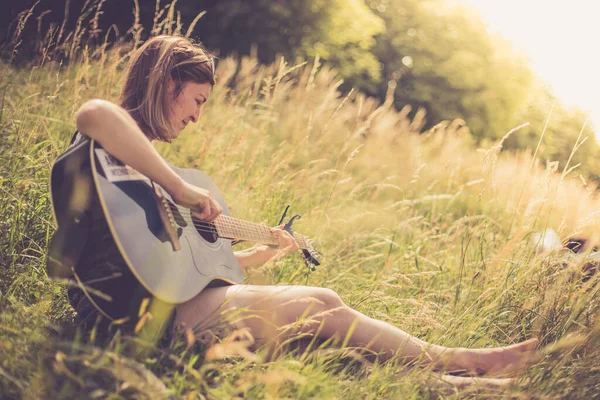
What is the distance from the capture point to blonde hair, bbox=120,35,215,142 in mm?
1915

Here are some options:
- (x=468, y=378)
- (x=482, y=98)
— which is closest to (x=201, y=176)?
(x=468, y=378)

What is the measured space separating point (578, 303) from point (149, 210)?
1.89 meters

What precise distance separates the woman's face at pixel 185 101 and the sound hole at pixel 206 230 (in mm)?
372

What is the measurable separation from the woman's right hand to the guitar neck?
0.23 meters

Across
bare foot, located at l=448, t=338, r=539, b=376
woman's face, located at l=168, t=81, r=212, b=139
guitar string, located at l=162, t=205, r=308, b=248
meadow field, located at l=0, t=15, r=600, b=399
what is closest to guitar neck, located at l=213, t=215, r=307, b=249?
guitar string, located at l=162, t=205, r=308, b=248

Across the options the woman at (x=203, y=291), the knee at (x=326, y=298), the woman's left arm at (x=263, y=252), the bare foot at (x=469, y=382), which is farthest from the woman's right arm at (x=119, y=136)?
the bare foot at (x=469, y=382)

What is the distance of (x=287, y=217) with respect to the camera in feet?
10.6

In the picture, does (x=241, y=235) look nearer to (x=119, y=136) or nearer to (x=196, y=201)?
(x=196, y=201)

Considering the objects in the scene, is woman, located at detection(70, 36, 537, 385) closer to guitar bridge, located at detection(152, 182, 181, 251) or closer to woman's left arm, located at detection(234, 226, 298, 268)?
guitar bridge, located at detection(152, 182, 181, 251)

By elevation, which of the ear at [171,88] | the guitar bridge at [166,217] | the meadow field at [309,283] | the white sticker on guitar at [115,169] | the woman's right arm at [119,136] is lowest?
the meadow field at [309,283]

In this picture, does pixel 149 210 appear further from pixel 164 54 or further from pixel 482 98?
pixel 482 98

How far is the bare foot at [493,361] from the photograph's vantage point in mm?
1931

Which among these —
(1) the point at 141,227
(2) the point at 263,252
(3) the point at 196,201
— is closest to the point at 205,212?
(3) the point at 196,201

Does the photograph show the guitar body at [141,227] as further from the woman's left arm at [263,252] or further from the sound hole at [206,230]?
the woman's left arm at [263,252]
